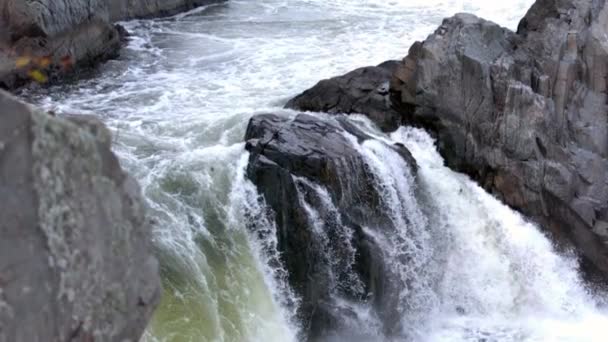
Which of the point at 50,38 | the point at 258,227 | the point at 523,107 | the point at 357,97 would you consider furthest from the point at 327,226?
the point at 50,38

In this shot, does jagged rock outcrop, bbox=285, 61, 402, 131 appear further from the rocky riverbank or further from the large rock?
the large rock

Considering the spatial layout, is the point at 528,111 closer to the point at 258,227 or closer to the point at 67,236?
the point at 258,227

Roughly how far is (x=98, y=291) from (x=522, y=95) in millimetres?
9379

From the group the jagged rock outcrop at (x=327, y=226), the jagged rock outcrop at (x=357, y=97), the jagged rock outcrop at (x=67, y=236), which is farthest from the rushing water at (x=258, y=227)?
the jagged rock outcrop at (x=67, y=236)

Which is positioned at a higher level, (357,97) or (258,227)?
(357,97)

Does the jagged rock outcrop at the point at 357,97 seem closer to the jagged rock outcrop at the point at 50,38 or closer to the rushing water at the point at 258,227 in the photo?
the rushing water at the point at 258,227

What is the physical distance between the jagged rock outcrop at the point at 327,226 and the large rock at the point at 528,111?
2329mm

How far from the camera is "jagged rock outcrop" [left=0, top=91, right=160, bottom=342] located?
3.04m

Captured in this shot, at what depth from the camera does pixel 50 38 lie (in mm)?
14109

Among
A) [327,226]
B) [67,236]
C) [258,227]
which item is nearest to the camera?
[67,236]

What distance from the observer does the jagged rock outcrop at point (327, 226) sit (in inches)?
356

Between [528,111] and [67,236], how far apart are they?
372 inches

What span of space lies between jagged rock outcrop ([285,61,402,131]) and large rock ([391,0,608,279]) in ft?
0.90

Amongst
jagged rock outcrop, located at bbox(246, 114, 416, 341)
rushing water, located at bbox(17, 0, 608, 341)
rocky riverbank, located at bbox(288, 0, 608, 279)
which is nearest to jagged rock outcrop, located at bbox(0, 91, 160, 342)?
rushing water, located at bbox(17, 0, 608, 341)
